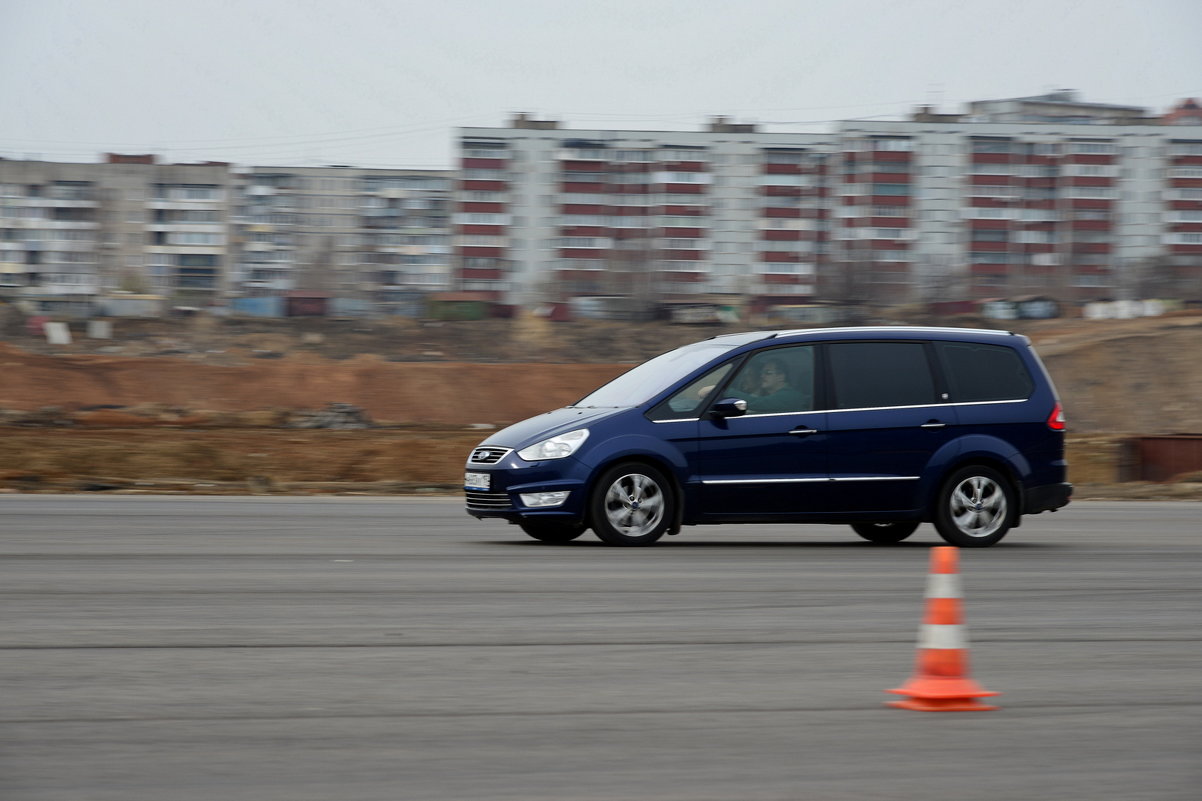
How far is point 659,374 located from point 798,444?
1305mm

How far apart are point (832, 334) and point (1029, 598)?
4121 mm

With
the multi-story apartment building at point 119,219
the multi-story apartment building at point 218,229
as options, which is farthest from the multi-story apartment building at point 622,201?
the multi-story apartment building at point 119,219

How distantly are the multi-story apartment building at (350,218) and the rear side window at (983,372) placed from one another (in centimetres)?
15046

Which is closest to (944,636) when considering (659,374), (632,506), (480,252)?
(632,506)

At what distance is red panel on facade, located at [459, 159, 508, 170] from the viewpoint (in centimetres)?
13600

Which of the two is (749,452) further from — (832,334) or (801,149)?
(801,149)

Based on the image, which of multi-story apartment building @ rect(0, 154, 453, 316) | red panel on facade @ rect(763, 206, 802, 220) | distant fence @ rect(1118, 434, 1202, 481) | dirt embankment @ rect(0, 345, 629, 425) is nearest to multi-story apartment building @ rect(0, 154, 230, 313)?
multi-story apartment building @ rect(0, 154, 453, 316)

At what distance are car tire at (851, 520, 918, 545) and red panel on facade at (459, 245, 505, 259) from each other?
405 feet

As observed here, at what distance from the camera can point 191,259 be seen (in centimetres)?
15638

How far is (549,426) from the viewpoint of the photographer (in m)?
12.5

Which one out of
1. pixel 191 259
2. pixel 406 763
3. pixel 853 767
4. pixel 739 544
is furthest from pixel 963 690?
pixel 191 259

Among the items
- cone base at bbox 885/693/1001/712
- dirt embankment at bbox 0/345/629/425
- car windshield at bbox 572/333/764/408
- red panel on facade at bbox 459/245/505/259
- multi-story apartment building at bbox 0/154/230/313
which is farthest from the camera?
multi-story apartment building at bbox 0/154/230/313

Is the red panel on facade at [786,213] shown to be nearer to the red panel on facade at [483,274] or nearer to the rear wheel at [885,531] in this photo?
the red panel on facade at [483,274]

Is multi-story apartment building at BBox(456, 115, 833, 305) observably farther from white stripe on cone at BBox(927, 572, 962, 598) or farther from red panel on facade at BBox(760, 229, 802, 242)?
white stripe on cone at BBox(927, 572, 962, 598)
